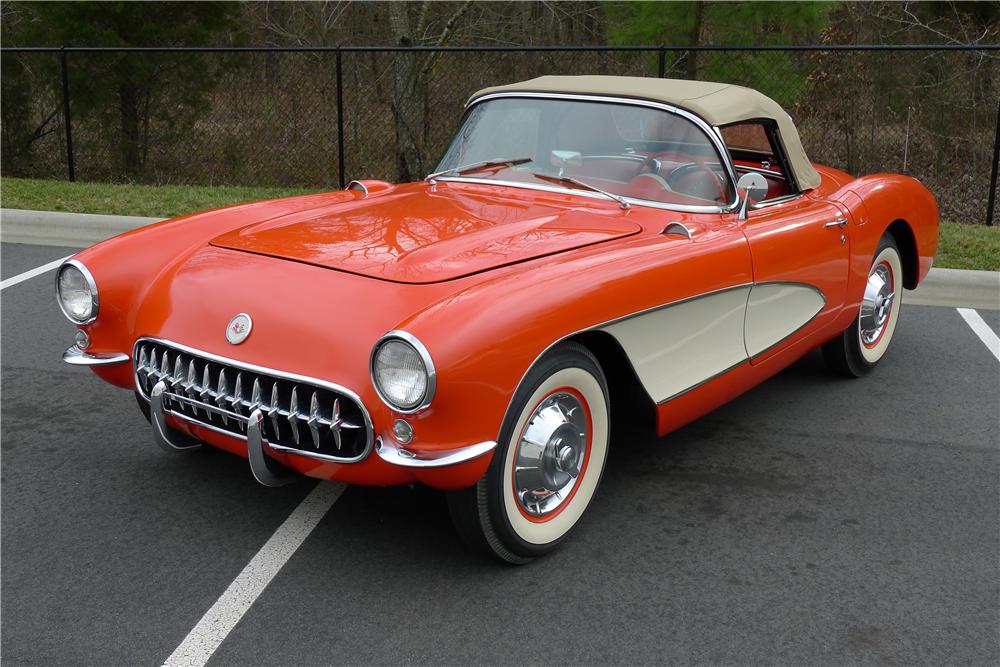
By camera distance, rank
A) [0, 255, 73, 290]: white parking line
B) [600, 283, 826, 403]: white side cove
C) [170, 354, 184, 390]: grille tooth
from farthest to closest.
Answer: [0, 255, 73, 290]: white parking line < [600, 283, 826, 403]: white side cove < [170, 354, 184, 390]: grille tooth

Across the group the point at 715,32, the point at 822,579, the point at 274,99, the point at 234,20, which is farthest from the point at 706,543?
the point at 234,20

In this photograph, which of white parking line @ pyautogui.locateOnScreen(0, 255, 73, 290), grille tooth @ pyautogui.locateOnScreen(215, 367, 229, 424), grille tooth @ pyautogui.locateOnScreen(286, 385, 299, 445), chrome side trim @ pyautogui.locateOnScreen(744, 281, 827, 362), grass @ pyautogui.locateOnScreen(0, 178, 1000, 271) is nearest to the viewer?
grille tooth @ pyautogui.locateOnScreen(286, 385, 299, 445)

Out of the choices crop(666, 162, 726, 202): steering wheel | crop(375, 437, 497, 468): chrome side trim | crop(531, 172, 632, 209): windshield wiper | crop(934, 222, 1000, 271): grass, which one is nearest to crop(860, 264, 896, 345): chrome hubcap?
crop(666, 162, 726, 202): steering wheel

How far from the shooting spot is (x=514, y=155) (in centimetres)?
445

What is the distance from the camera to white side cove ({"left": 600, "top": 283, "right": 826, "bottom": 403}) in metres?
3.46

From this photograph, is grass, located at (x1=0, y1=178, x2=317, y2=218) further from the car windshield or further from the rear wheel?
the rear wheel

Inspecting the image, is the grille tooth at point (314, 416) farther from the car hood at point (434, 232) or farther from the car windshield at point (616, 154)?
the car windshield at point (616, 154)

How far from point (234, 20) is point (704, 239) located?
1290 cm

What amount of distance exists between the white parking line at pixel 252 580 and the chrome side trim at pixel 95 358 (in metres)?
0.85

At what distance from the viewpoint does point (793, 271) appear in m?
4.22

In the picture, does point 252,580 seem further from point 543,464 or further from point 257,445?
point 543,464

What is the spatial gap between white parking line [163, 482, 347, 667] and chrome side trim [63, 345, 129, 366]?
0.85m

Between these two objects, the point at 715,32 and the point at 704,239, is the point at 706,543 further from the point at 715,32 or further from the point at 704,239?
the point at 715,32

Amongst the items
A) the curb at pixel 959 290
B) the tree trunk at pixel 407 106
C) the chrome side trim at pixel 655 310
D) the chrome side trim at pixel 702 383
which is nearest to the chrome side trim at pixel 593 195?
the chrome side trim at pixel 655 310
